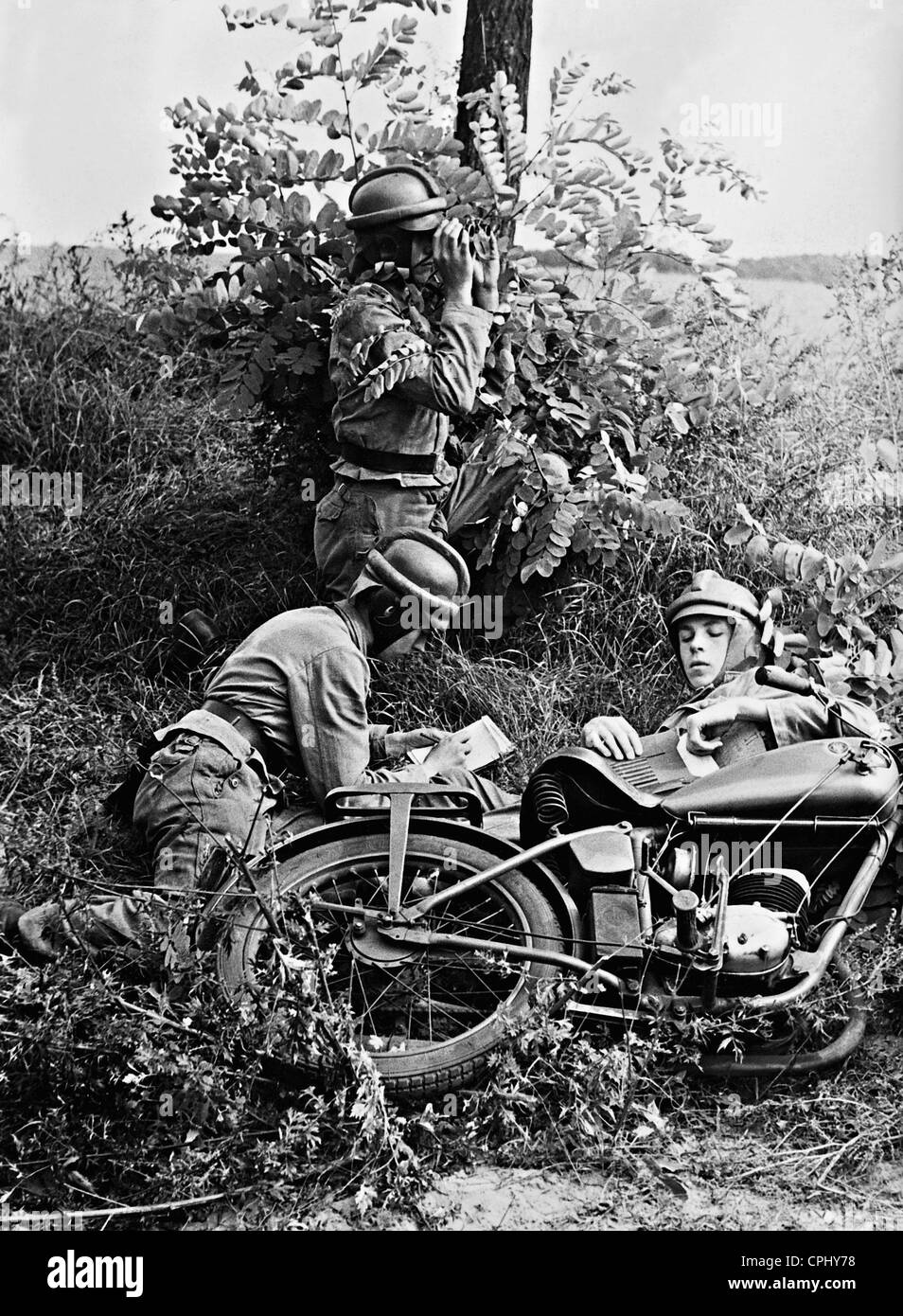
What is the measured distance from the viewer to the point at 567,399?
748 cm

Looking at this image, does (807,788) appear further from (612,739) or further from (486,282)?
(486,282)

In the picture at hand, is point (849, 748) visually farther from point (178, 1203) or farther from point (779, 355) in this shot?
point (779, 355)

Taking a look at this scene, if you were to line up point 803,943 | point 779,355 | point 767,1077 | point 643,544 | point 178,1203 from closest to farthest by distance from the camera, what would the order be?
point 178,1203, point 767,1077, point 803,943, point 643,544, point 779,355

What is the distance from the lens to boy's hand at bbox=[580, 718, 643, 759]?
18.9ft

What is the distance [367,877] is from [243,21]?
12.5 feet

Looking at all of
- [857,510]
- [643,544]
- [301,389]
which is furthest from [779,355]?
[301,389]

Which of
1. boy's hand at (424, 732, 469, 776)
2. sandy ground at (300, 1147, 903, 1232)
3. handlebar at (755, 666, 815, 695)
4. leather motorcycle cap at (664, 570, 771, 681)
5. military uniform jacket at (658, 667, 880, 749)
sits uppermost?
leather motorcycle cap at (664, 570, 771, 681)

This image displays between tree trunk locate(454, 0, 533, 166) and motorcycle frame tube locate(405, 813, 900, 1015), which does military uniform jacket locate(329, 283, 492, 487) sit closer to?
motorcycle frame tube locate(405, 813, 900, 1015)

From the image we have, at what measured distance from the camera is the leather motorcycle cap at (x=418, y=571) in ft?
20.3

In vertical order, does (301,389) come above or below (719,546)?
above

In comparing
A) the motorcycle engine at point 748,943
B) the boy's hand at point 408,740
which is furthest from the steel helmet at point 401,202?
the motorcycle engine at point 748,943

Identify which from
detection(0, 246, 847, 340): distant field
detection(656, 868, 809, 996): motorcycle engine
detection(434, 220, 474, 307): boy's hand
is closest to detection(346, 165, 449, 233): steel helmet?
detection(434, 220, 474, 307): boy's hand

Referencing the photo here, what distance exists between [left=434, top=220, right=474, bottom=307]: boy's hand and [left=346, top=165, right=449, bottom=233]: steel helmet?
90 mm

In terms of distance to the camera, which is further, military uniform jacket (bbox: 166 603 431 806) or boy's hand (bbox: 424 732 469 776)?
boy's hand (bbox: 424 732 469 776)
